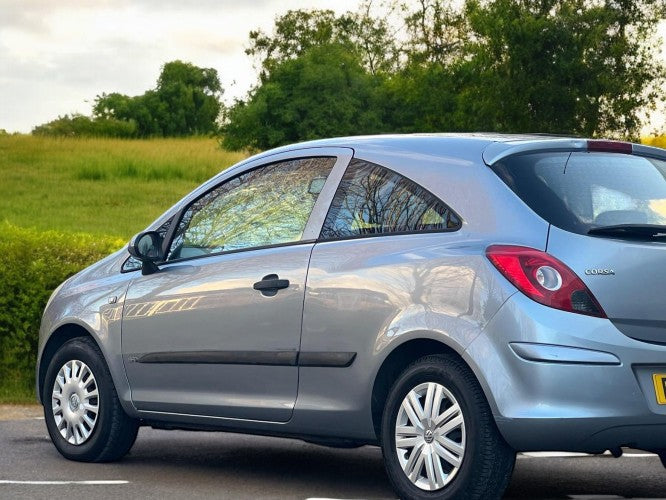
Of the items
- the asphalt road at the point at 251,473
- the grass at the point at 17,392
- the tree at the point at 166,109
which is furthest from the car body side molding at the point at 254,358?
the tree at the point at 166,109

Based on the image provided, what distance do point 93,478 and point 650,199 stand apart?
3396 mm

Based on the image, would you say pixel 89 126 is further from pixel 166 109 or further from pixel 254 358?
pixel 254 358

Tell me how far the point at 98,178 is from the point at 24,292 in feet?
164

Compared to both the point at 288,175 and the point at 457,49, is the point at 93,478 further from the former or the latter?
the point at 457,49

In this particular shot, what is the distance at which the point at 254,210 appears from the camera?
24.9 ft

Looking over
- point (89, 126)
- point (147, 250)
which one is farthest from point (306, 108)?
point (147, 250)

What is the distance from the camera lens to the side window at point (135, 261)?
8.20 metres

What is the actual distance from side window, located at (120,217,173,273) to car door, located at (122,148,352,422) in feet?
0.34

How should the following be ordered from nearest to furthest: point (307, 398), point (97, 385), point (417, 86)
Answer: point (307, 398)
point (97, 385)
point (417, 86)

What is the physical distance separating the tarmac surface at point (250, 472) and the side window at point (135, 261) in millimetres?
1160

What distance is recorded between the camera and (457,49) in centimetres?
7550

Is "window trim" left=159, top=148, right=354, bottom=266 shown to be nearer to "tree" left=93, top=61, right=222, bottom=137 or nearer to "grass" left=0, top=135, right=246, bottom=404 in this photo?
"grass" left=0, top=135, right=246, bottom=404

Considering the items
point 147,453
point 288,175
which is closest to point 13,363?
point 147,453

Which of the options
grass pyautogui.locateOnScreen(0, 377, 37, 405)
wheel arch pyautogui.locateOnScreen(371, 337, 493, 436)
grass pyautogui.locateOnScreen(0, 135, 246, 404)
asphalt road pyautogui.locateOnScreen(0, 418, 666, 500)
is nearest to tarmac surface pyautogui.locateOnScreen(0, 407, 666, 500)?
asphalt road pyautogui.locateOnScreen(0, 418, 666, 500)
